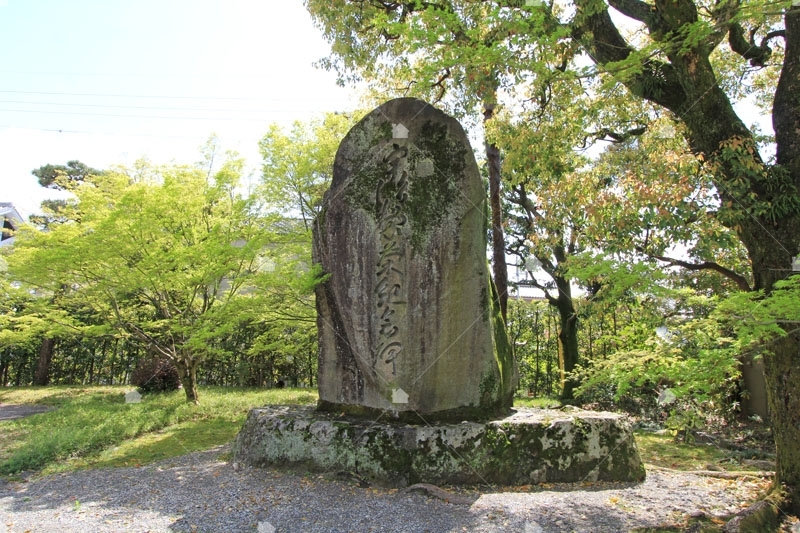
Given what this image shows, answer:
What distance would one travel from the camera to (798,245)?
4.84 metres

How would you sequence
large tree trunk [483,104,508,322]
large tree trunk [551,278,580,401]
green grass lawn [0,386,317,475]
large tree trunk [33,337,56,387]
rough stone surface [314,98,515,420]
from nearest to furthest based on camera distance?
rough stone surface [314,98,515,420] < green grass lawn [0,386,317,475] < large tree trunk [483,104,508,322] < large tree trunk [551,278,580,401] < large tree trunk [33,337,56,387]

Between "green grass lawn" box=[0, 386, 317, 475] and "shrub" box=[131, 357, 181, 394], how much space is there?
23.0 inches

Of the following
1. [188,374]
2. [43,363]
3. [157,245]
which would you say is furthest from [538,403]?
[43,363]

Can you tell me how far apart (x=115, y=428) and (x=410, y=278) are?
5461 mm

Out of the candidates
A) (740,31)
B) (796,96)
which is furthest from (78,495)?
(740,31)

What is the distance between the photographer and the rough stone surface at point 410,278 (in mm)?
5750

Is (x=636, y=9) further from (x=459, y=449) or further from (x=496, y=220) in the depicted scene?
(x=496, y=220)

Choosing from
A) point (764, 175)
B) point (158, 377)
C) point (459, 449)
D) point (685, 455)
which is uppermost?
point (764, 175)

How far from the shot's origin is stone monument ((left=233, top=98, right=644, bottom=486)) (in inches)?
208

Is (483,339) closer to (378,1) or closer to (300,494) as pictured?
(300,494)

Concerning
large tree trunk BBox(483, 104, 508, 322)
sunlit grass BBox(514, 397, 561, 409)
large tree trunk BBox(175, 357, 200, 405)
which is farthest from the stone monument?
large tree trunk BBox(483, 104, 508, 322)

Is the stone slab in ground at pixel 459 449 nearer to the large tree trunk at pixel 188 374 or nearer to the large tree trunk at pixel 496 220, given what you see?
the large tree trunk at pixel 188 374

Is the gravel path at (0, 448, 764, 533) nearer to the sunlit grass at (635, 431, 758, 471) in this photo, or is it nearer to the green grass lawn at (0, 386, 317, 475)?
the green grass lawn at (0, 386, 317, 475)

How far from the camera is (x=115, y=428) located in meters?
8.00
